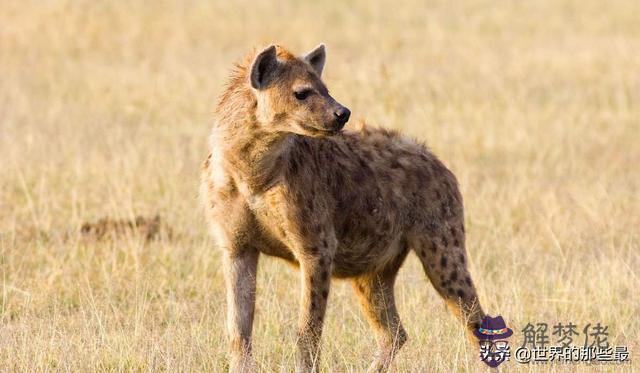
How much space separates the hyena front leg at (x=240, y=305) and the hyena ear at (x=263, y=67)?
0.80m

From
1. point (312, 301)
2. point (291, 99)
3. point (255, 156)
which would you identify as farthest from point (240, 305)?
point (291, 99)

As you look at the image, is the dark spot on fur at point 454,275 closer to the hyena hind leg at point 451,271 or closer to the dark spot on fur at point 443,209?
the hyena hind leg at point 451,271

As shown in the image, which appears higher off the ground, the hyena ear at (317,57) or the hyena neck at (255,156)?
the hyena ear at (317,57)

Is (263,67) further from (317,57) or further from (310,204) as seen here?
(310,204)

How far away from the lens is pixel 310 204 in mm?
5828

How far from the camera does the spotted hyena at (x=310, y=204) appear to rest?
5719mm

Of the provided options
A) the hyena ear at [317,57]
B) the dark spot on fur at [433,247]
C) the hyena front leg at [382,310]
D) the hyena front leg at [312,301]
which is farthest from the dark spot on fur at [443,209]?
the hyena ear at [317,57]

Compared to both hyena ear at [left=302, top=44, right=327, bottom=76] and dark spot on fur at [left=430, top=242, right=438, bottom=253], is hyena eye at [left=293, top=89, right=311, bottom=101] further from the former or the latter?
dark spot on fur at [left=430, top=242, right=438, bottom=253]

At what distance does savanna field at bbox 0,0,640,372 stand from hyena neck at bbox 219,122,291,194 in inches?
38.8

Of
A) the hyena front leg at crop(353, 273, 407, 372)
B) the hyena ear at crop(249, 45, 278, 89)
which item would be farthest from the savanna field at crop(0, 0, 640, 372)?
the hyena ear at crop(249, 45, 278, 89)

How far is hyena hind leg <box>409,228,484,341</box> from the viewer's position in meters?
6.30

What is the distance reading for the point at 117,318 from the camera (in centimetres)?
681

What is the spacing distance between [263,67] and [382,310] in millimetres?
1518

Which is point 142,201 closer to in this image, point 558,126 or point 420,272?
point 420,272
